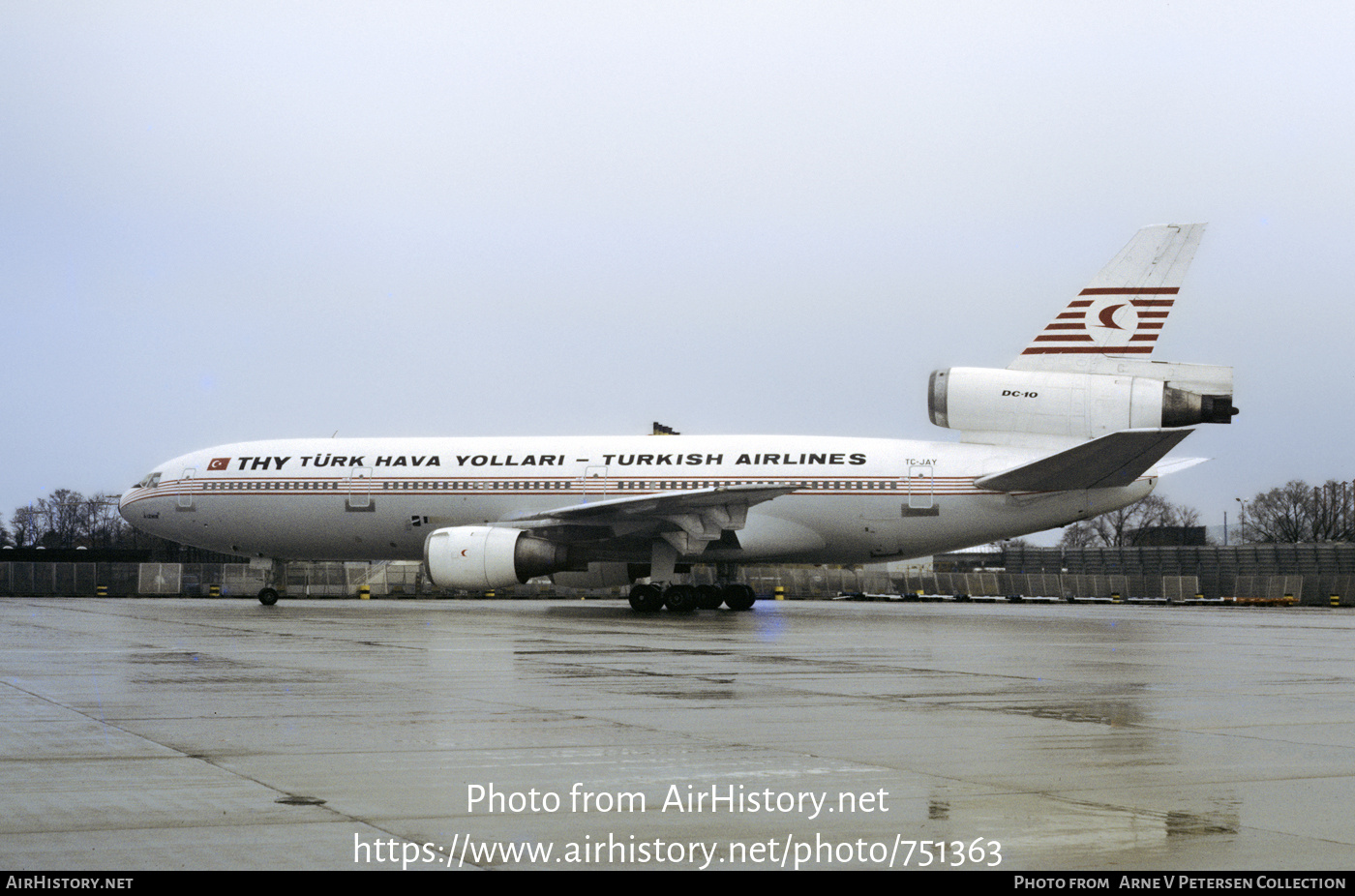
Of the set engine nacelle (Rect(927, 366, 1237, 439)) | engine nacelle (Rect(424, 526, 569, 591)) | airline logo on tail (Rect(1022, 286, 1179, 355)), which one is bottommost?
engine nacelle (Rect(424, 526, 569, 591))

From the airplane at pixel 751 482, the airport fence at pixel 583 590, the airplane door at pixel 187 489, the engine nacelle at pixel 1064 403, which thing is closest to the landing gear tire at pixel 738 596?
the airplane at pixel 751 482

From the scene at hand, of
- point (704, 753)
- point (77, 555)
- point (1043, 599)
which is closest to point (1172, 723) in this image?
point (704, 753)

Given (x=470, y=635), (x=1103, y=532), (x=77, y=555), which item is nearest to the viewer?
(x=470, y=635)

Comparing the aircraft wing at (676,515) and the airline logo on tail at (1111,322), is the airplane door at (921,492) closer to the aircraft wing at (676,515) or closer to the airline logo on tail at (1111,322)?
the aircraft wing at (676,515)

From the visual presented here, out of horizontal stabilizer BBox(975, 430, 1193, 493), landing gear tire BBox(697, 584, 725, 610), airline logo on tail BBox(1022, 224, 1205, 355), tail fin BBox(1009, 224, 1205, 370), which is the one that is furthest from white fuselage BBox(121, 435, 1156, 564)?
airline logo on tail BBox(1022, 224, 1205, 355)

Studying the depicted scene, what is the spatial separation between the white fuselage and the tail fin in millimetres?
2460

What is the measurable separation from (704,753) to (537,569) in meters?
19.4

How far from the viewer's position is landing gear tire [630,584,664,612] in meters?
27.7

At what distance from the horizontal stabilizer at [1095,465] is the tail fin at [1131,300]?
2.46 m

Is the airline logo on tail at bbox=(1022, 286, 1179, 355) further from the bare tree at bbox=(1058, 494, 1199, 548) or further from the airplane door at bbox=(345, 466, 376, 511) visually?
the bare tree at bbox=(1058, 494, 1199, 548)

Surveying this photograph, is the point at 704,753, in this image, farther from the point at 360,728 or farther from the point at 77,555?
the point at 77,555

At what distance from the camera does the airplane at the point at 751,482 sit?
2620 centimetres

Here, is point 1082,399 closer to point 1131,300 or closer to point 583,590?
point 1131,300
